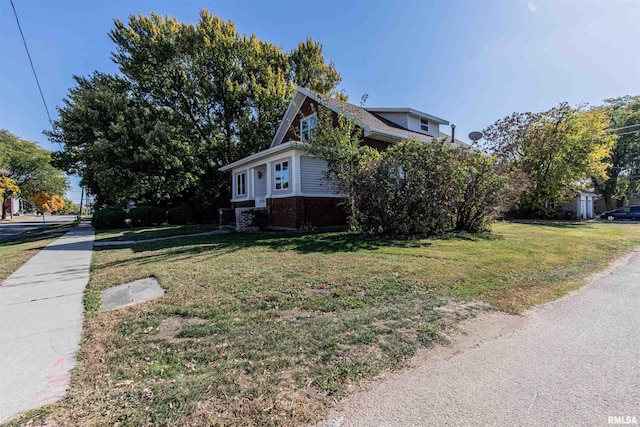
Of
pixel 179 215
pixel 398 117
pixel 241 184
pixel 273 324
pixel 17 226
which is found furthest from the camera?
pixel 17 226

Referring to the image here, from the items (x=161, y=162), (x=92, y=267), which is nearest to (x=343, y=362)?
(x=92, y=267)

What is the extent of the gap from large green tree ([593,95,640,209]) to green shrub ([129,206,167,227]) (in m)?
39.8

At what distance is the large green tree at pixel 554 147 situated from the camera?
20219 millimetres

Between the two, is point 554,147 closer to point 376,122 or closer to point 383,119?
point 383,119

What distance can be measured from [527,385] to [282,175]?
1187 centimetres

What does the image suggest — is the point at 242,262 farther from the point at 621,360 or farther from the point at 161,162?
the point at 161,162

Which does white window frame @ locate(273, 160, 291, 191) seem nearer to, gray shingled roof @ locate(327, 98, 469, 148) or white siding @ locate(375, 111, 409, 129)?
gray shingled roof @ locate(327, 98, 469, 148)

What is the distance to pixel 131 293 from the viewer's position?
4684 mm

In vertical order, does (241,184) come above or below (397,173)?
above

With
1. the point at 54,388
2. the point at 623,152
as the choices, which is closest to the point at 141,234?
the point at 54,388

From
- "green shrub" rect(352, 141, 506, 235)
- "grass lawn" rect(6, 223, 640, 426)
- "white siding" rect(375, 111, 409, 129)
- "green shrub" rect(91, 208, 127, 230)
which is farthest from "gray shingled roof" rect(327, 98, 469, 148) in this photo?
"green shrub" rect(91, 208, 127, 230)

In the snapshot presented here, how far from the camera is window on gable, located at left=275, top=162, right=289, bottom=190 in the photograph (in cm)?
1298

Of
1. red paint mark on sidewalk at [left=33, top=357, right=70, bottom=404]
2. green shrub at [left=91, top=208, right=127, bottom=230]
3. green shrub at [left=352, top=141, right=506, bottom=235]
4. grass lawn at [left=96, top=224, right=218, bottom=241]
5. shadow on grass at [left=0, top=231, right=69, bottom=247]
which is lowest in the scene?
red paint mark on sidewalk at [left=33, top=357, right=70, bottom=404]

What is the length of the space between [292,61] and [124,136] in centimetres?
1404
